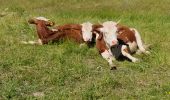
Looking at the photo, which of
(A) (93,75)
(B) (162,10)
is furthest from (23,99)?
(B) (162,10)

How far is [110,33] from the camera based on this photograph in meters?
12.6

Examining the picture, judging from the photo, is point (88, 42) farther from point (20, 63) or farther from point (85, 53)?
point (20, 63)

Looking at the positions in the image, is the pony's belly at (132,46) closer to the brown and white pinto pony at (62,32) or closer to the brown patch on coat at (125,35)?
the brown patch on coat at (125,35)

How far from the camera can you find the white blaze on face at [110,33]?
12.4m

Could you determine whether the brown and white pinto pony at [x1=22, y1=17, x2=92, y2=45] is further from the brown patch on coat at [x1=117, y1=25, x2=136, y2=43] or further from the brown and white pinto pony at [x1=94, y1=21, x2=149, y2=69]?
the brown patch on coat at [x1=117, y1=25, x2=136, y2=43]

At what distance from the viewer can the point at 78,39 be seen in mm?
13953

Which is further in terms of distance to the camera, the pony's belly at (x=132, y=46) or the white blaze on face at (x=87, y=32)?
the white blaze on face at (x=87, y=32)

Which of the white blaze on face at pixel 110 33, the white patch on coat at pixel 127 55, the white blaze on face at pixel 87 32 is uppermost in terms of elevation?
the white blaze on face at pixel 110 33

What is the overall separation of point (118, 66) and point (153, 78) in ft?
4.35

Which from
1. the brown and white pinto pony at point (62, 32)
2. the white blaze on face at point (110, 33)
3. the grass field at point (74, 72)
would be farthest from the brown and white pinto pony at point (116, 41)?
the brown and white pinto pony at point (62, 32)

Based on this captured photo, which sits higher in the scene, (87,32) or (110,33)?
(110,33)

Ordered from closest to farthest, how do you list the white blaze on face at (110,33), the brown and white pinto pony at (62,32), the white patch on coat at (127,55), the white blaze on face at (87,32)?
1. the white patch on coat at (127,55)
2. the white blaze on face at (110,33)
3. the white blaze on face at (87,32)
4. the brown and white pinto pony at (62,32)

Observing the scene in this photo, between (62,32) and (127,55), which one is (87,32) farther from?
(127,55)

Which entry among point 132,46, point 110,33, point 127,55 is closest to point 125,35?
point 132,46
